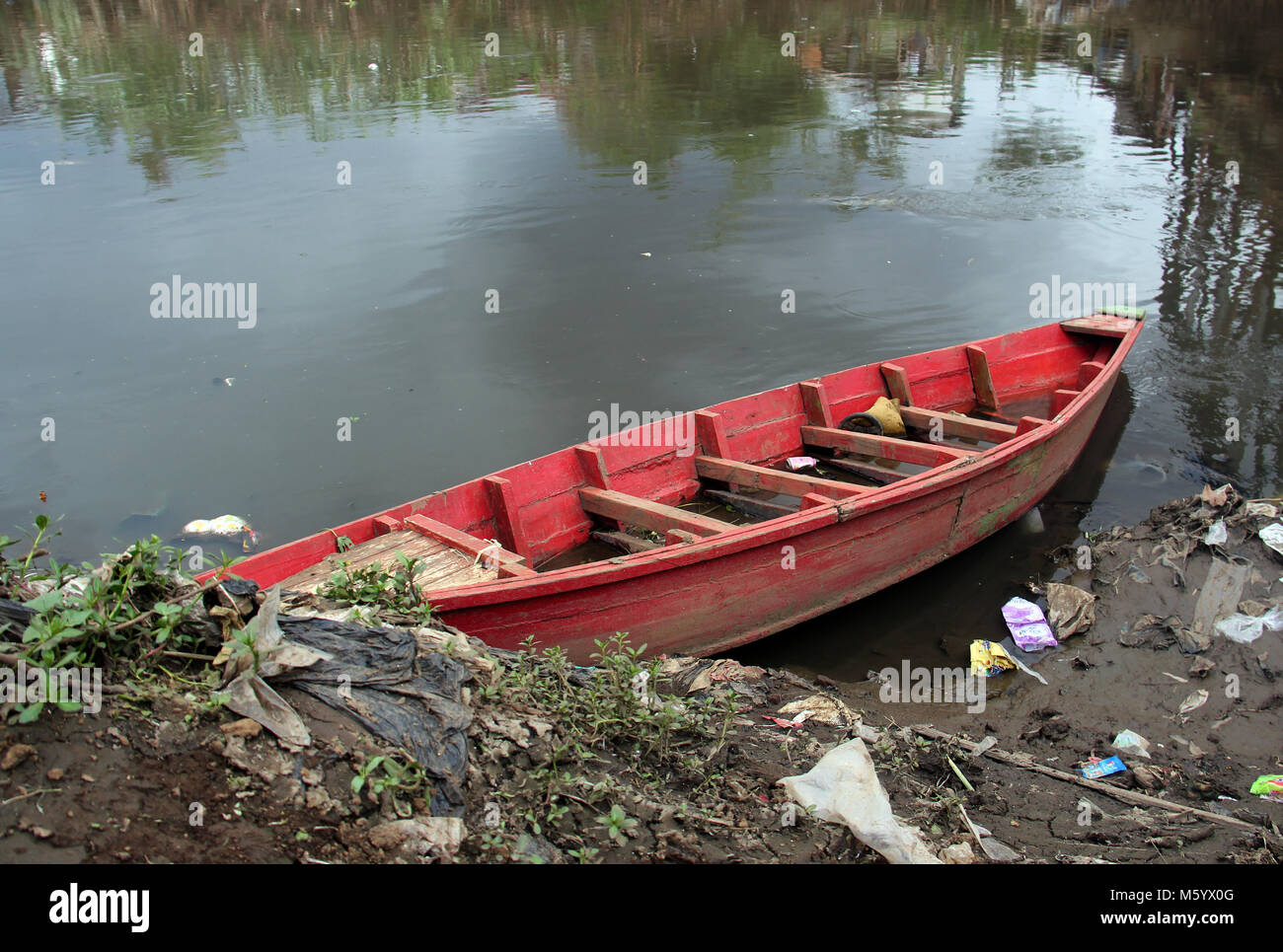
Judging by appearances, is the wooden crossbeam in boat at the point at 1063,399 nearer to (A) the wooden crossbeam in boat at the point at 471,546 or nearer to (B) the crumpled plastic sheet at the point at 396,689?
(A) the wooden crossbeam in boat at the point at 471,546

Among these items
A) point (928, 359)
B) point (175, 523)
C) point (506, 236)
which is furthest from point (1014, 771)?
point (506, 236)

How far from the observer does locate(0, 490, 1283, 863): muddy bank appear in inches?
111

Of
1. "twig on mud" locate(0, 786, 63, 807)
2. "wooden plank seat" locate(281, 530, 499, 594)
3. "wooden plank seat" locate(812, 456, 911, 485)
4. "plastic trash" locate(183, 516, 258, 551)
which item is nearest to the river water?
"plastic trash" locate(183, 516, 258, 551)

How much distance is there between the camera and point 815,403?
25.8ft

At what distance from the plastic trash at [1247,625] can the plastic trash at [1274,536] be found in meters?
0.62

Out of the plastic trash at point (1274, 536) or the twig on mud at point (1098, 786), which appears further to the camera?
the plastic trash at point (1274, 536)

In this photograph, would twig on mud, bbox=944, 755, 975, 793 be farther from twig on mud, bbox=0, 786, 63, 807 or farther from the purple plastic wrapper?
twig on mud, bbox=0, 786, 63, 807

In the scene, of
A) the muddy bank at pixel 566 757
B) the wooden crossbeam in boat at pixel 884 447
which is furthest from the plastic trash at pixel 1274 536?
the wooden crossbeam in boat at pixel 884 447

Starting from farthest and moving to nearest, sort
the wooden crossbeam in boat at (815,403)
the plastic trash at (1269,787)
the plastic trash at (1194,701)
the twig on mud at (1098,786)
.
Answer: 1. the wooden crossbeam in boat at (815,403)
2. the plastic trash at (1194,701)
3. the plastic trash at (1269,787)
4. the twig on mud at (1098,786)

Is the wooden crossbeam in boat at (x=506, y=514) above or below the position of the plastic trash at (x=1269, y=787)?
above

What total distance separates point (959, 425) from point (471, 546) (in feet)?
14.3

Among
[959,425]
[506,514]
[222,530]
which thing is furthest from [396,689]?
[959,425]

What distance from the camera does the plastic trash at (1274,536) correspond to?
256 inches

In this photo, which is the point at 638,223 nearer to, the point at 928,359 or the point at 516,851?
the point at 928,359
